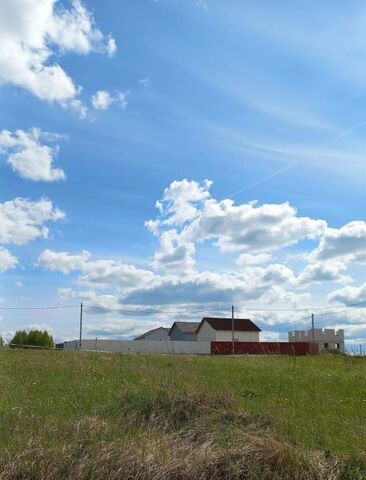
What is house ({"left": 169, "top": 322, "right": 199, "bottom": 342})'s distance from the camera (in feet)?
275

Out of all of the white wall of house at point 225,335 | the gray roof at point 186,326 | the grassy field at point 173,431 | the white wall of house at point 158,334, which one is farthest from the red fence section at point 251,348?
the grassy field at point 173,431

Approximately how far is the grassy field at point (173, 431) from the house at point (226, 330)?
62.5m

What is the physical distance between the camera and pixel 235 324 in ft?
253

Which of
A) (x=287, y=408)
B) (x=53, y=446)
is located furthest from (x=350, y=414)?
(x=53, y=446)

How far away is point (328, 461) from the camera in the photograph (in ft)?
22.3

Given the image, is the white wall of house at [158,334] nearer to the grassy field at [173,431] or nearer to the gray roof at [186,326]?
the gray roof at [186,326]

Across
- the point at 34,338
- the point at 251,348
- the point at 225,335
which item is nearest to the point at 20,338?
the point at 34,338

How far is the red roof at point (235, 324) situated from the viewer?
250 ft

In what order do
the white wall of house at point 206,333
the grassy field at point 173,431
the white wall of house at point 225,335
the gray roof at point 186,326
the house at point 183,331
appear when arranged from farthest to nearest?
the gray roof at point 186,326, the house at point 183,331, the white wall of house at point 206,333, the white wall of house at point 225,335, the grassy field at point 173,431

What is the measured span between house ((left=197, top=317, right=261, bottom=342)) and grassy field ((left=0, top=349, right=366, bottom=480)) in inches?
2462

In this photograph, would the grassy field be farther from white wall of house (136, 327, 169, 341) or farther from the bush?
white wall of house (136, 327, 169, 341)

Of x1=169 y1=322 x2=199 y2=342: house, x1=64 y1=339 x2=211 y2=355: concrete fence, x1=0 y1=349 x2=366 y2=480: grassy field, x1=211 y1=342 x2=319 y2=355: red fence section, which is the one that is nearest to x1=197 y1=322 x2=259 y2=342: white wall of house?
x1=169 y1=322 x2=199 y2=342: house

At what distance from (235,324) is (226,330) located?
2030mm

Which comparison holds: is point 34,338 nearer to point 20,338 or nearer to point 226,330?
point 20,338
